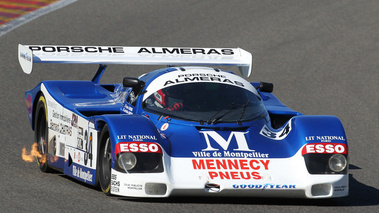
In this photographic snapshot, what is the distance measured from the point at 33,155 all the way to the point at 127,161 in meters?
3.03

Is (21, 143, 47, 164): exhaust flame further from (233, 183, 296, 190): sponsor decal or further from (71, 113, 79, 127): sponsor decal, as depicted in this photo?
(233, 183, 296, 190): sponsor decal

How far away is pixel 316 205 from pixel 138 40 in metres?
8.46

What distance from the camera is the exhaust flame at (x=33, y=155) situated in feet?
30.8

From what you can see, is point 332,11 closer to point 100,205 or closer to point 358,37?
point 358,37

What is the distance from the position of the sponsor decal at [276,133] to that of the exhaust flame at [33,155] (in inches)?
102

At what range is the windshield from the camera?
802cm

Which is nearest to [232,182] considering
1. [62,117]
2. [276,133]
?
[276,133]

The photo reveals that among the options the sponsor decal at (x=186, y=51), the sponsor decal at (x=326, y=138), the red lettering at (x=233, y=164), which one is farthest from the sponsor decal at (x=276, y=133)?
the sponsor decal at (x=186, y=51)

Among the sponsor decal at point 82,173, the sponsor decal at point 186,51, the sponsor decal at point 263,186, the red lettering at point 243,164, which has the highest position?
the sponsor decal at point 186,51

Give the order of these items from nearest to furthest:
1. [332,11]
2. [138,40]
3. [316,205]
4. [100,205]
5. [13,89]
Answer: [100,205] → [316,205] → [13,89] → [138,40] → [332,11]

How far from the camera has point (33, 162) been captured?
9.67m

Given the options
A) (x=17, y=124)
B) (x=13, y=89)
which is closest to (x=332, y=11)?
(x=13, y=89)

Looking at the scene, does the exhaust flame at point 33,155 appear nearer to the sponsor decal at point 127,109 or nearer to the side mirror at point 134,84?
the sponsor decal at point 127,109

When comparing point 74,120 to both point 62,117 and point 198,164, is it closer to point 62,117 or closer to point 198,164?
point 62,117
